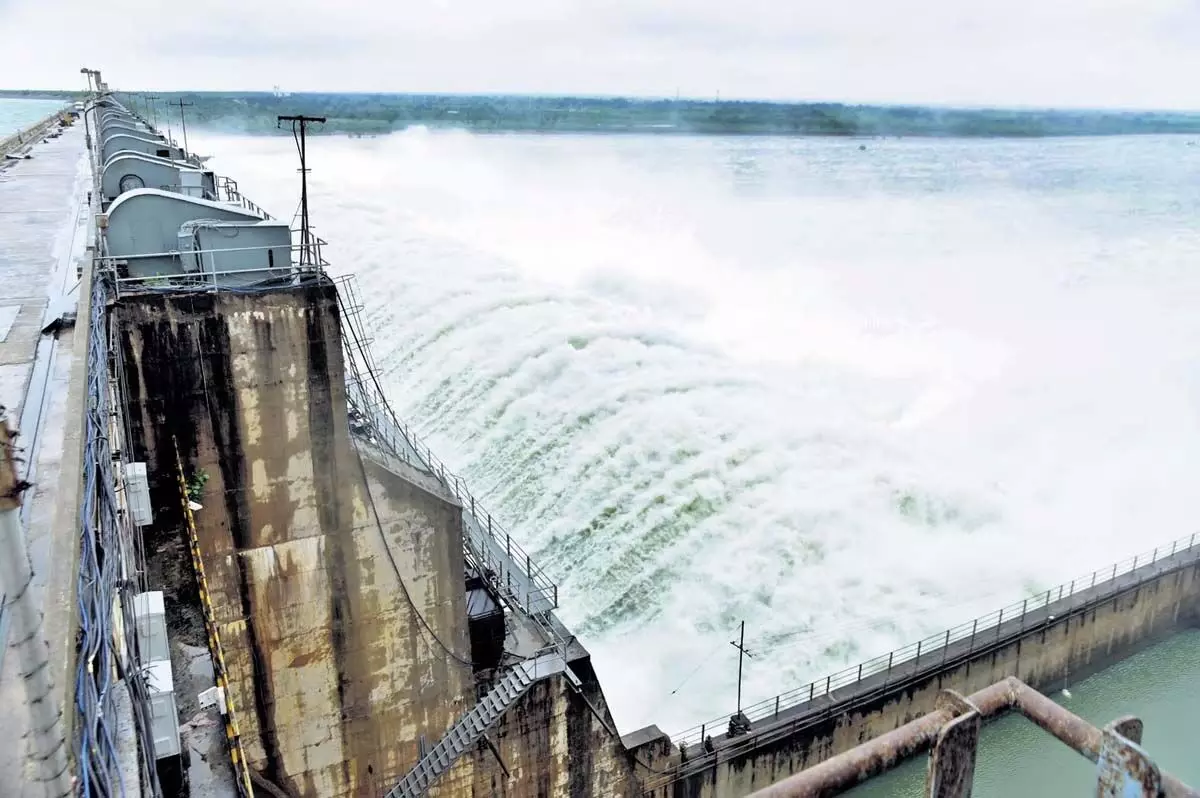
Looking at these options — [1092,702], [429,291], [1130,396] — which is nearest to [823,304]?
[1130,396]

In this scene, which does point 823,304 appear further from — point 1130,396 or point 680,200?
point 680,200

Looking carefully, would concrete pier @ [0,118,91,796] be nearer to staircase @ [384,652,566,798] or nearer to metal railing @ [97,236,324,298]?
metal railing @ [97,236,324,298]

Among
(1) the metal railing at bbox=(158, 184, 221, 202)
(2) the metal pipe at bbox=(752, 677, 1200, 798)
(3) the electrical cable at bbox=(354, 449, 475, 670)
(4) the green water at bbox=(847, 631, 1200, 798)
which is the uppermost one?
(1) the metal railing at bbox=(158, 184, 221, 202)

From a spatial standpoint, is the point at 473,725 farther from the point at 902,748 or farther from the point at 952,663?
the point at 902,748

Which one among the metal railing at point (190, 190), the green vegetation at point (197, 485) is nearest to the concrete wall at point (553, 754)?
the green vegetation at point (197, 485)

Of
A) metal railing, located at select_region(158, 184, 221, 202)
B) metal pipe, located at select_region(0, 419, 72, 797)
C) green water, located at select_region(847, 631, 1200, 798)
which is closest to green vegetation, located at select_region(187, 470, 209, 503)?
metal railing, located at select_region(158, 184, 221, 202)

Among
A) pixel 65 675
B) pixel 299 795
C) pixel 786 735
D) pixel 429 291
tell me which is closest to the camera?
pixel 65 675

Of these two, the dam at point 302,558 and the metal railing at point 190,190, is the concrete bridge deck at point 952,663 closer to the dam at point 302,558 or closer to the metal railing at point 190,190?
the dam at point 302,558
